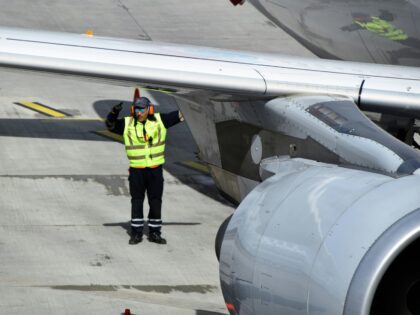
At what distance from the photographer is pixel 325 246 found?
6.48 m

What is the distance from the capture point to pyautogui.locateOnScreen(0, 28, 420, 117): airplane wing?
10.9 meters

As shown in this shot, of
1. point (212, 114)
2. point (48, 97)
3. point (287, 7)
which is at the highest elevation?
point (287, 7)

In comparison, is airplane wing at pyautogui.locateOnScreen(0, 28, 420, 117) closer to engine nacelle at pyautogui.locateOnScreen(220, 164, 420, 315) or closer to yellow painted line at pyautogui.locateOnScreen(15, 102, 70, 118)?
engine nacelle at pyautogui.locateOnScreen(220, 164, 420, 315)

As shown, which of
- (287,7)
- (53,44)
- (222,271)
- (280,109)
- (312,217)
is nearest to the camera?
(312,217)

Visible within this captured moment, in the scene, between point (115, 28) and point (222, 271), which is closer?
point (222, 271)

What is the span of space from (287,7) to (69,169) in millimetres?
3597

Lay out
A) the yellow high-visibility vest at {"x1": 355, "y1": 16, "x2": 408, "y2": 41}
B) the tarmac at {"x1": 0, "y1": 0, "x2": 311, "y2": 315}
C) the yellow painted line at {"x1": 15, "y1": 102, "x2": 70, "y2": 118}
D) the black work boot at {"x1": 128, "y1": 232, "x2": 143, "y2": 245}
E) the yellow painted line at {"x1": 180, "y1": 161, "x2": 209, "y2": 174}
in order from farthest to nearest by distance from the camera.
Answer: the yellow painted line at {"x1": 15, "y1": 102, "x2": 70, "y2": 118}, the yellow painted line at {"x1": 180, "y1": 161, "x2": 209, "y2": 174}, the yellow high-visibility vest at {"x1": 355, "y1": 16, "x2": 408, "y2": 41}, the black work boot at {"x1": 128, "y1": 232, "x2": 143, "y2": 245}, the tarmac at {"x1": 0, "y1": 0, "x2": 311, "y2": 315}

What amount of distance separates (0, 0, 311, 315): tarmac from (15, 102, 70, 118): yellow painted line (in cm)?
2

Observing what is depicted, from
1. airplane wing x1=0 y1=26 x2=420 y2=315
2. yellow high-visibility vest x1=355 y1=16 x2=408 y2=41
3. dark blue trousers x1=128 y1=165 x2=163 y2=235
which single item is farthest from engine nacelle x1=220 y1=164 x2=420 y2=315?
yellow high-visibility vest x1=355 y1=16 x2=408 y2=41

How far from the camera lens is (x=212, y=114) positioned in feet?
40.9

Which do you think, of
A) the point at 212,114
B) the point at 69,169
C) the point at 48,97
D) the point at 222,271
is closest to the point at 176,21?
the point at 48,97

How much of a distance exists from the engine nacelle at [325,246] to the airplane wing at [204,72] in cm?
343

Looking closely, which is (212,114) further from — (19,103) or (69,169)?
(19,103)

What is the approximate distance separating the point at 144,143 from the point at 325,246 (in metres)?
5.69
